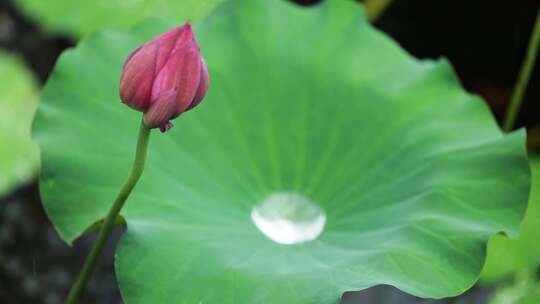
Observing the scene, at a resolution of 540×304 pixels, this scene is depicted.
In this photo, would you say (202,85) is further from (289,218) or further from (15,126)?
(15,126)

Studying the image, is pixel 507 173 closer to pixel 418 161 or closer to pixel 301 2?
pixel 418 161

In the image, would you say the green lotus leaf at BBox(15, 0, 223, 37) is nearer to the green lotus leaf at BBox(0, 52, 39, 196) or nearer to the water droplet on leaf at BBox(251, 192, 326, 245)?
the green lotus leaf at BBox(0, 52, 39, 196)

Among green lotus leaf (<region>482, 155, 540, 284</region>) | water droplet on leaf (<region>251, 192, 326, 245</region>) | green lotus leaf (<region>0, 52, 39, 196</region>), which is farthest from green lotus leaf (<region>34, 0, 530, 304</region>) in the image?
green lotus leaf (<region>0, 52, 39, 196</region>)

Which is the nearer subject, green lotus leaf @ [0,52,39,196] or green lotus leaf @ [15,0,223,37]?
green lotus leaf @ [15,0,223,37]

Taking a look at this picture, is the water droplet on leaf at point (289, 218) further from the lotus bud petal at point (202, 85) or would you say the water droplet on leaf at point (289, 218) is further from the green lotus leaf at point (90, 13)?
the green lotus leaf at point (90, 13)

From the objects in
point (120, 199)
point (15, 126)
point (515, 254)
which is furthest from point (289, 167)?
point (15, 126)

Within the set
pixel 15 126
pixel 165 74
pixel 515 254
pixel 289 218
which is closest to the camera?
pixel 165 74

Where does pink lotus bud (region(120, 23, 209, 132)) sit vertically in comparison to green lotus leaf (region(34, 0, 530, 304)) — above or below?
above
